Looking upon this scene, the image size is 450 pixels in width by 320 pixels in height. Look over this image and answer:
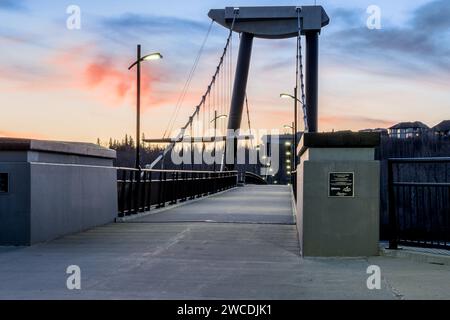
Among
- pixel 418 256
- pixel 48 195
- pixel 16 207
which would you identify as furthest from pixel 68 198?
pixel 418 256

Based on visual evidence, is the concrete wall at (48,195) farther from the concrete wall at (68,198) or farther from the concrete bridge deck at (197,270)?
the concrete bridge deck at (197,270)

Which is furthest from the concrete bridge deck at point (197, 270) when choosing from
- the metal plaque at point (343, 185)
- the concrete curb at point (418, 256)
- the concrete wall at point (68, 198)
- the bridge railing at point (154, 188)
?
the bridge railing at point (154, 188)

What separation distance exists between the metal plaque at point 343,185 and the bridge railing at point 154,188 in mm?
6692

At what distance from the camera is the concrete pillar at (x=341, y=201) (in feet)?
26.1

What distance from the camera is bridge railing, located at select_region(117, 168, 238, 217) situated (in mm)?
14094

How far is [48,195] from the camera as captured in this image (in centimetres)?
943

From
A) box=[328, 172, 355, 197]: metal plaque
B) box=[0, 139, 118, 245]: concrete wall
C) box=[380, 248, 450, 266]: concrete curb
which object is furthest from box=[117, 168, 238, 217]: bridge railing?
box=[380, 248, 450, 266]: concrete curb

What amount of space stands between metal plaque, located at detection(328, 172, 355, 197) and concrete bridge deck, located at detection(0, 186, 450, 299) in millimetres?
867

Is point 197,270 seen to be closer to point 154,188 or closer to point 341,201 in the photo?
point 341,201

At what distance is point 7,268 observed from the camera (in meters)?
7.12

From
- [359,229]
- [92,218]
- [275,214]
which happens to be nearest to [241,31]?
[275,214]

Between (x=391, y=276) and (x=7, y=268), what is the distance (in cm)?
431
